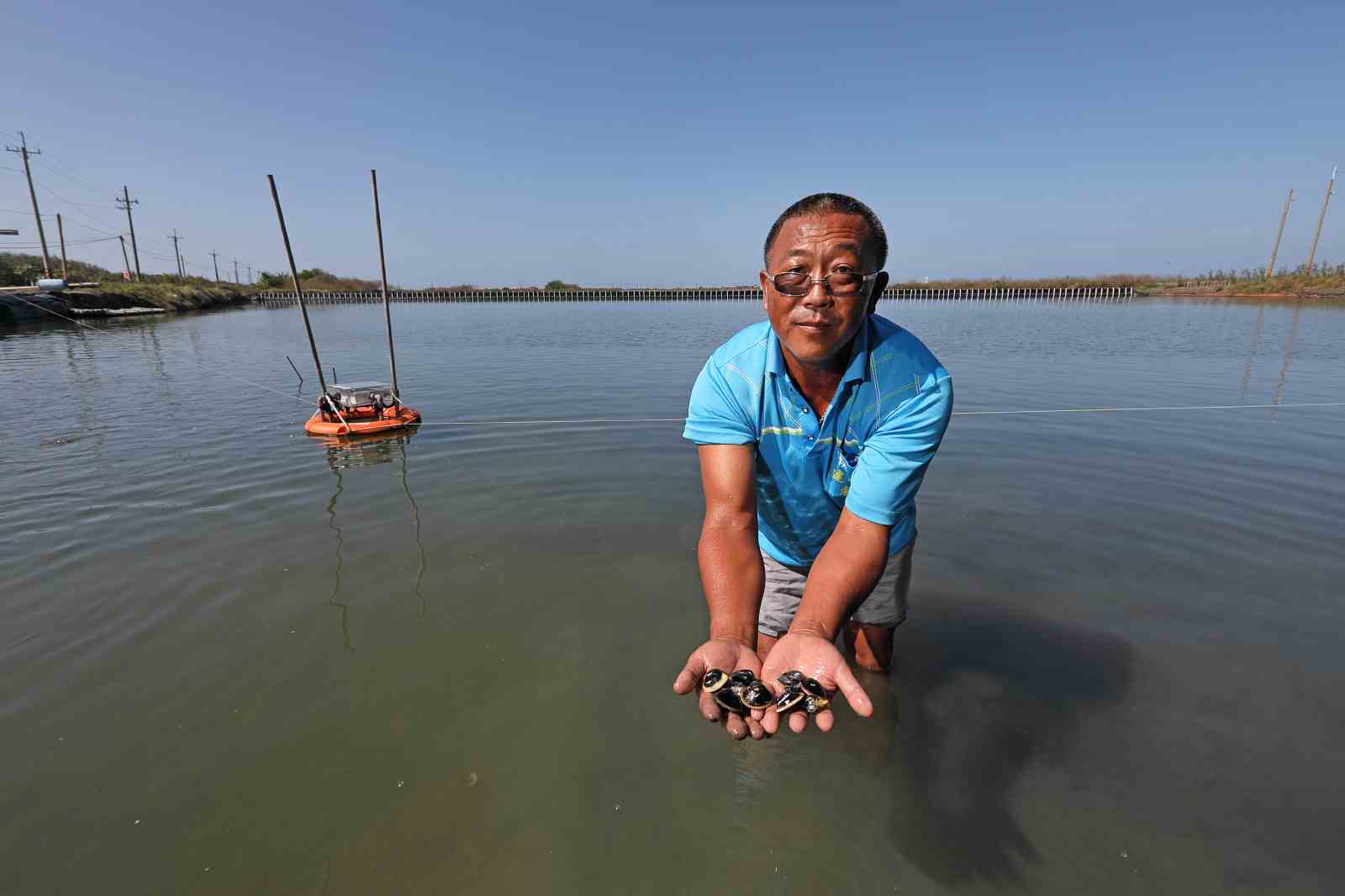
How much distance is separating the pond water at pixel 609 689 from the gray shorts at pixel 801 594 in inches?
28.6

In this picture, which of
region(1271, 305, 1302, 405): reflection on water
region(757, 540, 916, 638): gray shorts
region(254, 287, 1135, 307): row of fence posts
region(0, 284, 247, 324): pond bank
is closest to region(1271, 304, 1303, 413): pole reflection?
region(1271, 305, 1302, 405): reflection on water

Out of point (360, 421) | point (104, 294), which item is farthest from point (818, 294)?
point (104, 294)

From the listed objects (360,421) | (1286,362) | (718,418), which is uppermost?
(718,418)

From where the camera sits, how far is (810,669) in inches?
76.2

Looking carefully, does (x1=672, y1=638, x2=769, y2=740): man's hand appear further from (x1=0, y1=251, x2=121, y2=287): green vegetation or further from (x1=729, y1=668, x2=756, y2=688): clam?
(x1=0, y1=251, x2=121, y2=287): green vegetation

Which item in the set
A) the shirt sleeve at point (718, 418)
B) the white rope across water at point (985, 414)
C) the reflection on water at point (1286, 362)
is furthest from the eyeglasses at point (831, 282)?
the reflection on water at point (1286, 362)

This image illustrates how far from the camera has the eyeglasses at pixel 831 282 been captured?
2127mm

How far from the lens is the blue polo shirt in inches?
88.3

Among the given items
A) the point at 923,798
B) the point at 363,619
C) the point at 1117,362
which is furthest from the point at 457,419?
the point at 1117,362

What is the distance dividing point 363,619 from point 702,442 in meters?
3.66

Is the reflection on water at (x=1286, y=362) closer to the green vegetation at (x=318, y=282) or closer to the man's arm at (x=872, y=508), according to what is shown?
the man's arm at (x=872, y=508)

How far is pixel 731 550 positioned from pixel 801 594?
0.97 meters

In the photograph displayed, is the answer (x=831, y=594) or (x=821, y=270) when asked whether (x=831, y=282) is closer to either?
(x=821, y=270)

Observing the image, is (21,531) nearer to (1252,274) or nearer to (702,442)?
(702,442)
